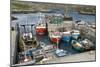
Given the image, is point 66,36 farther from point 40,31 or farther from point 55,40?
point 40,31

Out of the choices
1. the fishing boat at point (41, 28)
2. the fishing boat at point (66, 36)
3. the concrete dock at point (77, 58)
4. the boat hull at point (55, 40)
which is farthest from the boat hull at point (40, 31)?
the concrete dock at point (77, 58)

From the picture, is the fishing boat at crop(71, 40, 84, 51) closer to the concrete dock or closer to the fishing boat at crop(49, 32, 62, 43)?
the concrete dock

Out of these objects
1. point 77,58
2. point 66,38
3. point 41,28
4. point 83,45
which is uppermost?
point 41,28

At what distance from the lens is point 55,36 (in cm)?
236

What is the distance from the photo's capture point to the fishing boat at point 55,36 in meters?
2.35

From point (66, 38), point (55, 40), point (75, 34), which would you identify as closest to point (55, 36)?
point (55, 40)

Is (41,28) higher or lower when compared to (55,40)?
higher

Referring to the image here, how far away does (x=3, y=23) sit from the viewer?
2.13m

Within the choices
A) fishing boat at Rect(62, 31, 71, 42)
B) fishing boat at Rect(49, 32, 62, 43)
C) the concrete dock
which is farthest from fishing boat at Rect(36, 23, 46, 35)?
the concrete dock

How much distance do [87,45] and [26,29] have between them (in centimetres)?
89

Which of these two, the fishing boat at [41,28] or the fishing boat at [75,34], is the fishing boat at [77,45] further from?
the fishing boat at [41,28]

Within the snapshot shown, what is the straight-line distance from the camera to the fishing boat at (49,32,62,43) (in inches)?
92.4
